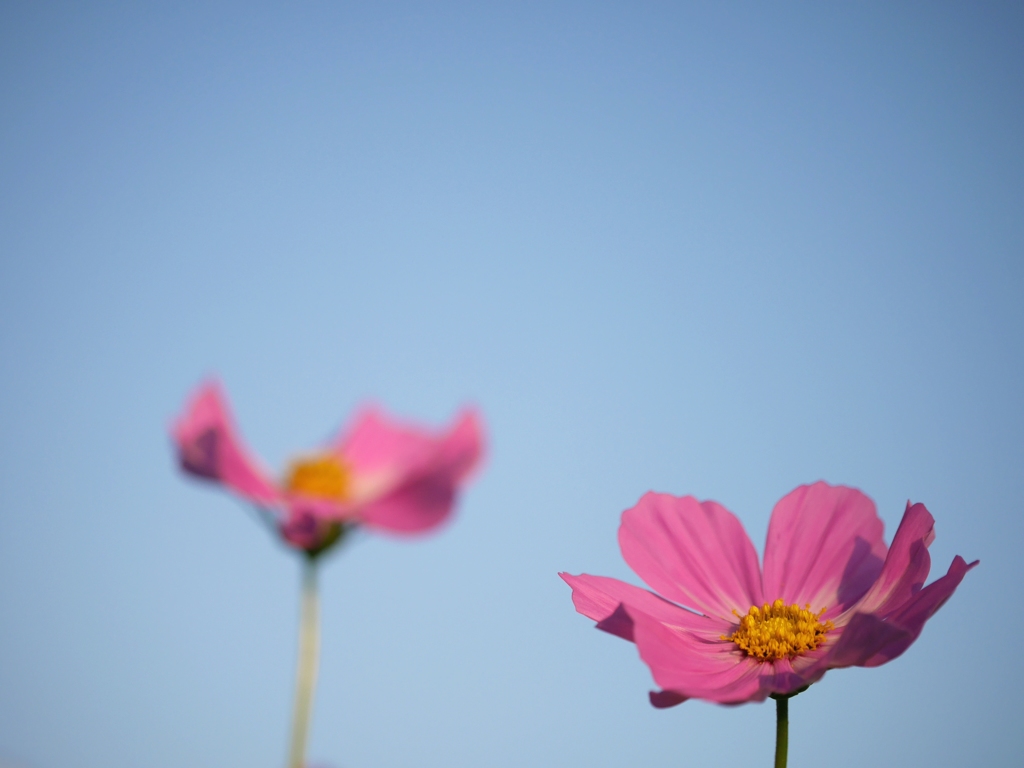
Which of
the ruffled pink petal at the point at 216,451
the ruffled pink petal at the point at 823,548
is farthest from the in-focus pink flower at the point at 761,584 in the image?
the ruffled pink petal at the point at 216,451

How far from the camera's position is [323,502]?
34 cm

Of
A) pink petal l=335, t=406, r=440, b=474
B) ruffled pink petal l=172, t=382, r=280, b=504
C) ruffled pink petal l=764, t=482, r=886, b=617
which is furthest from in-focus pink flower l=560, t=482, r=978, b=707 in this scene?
ruffled pink petal l=172, t=382, r=280, b=504

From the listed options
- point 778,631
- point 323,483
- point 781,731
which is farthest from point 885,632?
point 323,483

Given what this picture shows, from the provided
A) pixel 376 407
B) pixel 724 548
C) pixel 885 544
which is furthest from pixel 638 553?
pixel 376 407

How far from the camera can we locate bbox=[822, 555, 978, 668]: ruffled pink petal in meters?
0.50

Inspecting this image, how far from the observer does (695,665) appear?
0.65 m

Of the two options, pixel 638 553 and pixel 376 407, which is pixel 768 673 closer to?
pixel 638 553

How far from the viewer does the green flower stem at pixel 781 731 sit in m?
0.48

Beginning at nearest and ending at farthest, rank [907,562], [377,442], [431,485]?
1. [431,485]
2. [377,442]
3. [907,562]

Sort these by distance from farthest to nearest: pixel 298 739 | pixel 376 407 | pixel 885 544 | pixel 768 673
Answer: pixel 885 544
pixel 768 673
pixel 376 407
pixel 298 739

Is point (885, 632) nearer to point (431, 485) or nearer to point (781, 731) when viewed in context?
point (781, 731)

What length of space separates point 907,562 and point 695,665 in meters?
0.17

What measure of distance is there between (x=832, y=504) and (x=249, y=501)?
0.61 metres

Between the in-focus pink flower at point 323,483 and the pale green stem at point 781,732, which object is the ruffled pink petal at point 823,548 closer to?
the pale green stem at point 781,732
